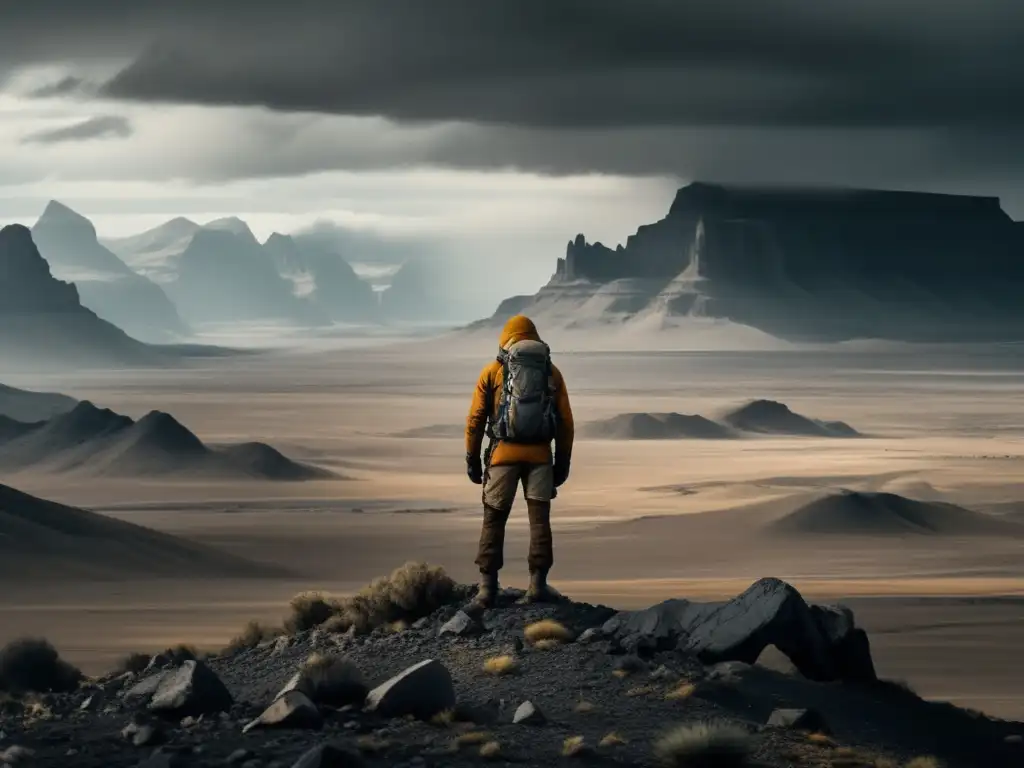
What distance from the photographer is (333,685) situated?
15.5m

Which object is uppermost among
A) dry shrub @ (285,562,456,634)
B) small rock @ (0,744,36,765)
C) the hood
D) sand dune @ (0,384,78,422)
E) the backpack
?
sand dune @ (0,384,78,422)

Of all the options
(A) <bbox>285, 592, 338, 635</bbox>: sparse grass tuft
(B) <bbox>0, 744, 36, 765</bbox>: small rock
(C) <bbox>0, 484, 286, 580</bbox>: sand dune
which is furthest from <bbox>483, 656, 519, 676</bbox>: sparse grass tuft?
(C) <bbox>0, 484, 286, 580</bbox>: sand dune

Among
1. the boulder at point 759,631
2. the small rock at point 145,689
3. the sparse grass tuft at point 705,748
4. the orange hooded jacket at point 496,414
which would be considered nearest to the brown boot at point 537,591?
the boulder at point 759,631

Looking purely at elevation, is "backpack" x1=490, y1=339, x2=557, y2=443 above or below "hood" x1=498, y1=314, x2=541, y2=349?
below

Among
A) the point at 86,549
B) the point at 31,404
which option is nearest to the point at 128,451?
the point at 86,549

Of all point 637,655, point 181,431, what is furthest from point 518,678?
point 181,431

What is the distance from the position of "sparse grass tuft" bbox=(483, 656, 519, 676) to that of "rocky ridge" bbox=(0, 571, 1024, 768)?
0.06 ft

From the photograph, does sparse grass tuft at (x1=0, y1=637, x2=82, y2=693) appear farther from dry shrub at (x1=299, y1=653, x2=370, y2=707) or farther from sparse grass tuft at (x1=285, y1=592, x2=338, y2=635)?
dry shrub at (x1=299, y1=653, x2=370, y2=707)

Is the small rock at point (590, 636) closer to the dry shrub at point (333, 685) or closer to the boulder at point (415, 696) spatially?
the boulder at point (415, 696)

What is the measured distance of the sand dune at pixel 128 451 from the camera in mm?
87875

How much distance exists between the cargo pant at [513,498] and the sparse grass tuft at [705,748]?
14.8 ft

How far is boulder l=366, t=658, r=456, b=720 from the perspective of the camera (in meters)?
15.1

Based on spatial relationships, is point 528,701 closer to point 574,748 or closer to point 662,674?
point 574,748

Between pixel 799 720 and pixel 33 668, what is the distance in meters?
8.71
